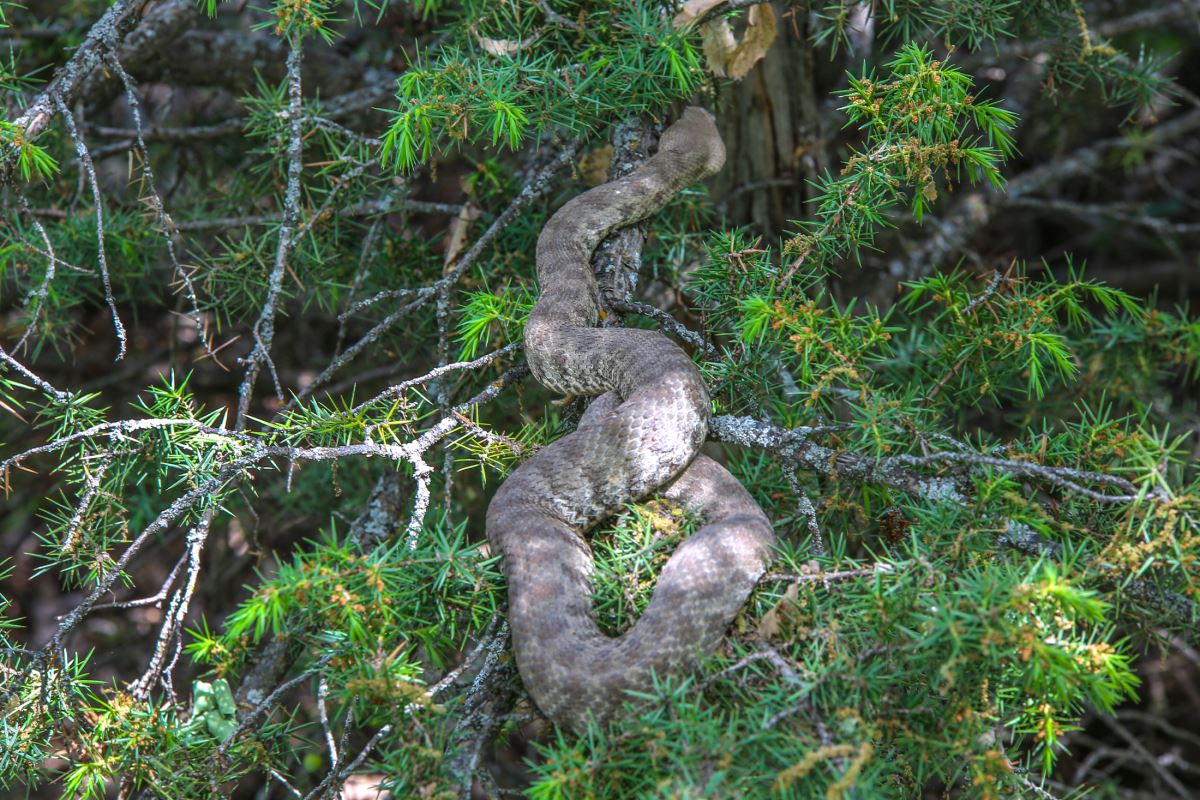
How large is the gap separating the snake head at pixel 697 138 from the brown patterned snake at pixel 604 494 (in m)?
0.14

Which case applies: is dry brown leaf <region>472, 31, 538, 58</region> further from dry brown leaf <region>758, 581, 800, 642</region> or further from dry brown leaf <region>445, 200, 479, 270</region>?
dry brown leaf <region>758, 581, 800, 642</region>

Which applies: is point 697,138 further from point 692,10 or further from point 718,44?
point 692,10

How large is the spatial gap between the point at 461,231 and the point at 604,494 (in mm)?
1531

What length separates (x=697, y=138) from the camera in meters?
3.89

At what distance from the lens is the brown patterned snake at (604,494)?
7.49ft

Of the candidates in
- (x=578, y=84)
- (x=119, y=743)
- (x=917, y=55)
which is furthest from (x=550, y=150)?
(x=119, y=743)

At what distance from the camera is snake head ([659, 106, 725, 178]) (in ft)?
12.6

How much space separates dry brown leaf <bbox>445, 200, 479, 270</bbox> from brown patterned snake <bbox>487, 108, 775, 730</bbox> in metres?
0.41

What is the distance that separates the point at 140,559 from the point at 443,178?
2.78 metres

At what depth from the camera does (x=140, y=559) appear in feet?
16.9

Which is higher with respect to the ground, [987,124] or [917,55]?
[917,55]

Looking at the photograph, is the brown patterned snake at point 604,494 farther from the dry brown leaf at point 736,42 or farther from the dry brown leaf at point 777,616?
the dry brown leaf at point 736,42

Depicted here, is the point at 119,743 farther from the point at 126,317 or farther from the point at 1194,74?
the point at 1194,74

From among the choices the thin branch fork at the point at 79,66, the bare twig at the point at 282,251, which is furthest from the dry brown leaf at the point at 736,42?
the thin branch fork at the point at 79,66
